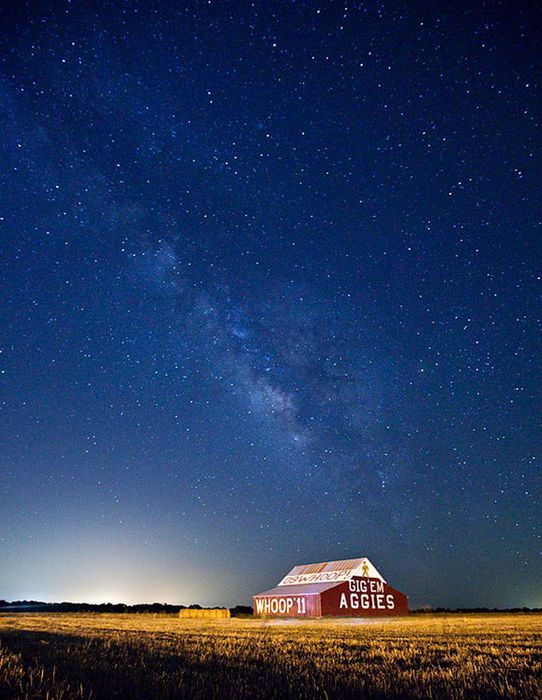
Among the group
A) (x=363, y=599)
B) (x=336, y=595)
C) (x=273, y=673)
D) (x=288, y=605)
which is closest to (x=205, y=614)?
(x=288, y=605)

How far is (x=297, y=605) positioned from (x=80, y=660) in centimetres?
4850

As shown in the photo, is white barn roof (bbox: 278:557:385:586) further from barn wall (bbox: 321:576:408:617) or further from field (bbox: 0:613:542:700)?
field (bbox: 0:613:542:700)

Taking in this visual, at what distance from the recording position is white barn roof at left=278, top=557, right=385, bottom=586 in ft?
188

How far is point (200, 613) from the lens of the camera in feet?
185

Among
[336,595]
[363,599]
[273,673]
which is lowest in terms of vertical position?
[273,673]

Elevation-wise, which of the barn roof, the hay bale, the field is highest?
the barn roof

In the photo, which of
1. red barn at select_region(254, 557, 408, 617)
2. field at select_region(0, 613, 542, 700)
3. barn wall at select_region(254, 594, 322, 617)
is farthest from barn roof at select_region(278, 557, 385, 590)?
field at select_region(0, 613, 542, 700)

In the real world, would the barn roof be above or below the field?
above

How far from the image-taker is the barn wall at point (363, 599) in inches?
2080

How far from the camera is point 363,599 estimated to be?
2191 inches

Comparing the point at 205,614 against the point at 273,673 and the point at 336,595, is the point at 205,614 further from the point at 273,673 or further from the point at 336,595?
the point at 273,673

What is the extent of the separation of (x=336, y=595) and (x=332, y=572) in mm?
6011

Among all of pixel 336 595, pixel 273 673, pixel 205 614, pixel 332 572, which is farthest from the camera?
pixel 332 572

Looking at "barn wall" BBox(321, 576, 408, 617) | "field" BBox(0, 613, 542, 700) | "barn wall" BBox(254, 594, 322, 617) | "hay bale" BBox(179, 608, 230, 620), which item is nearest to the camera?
"field" BBox(0, 613, 542, 700)
